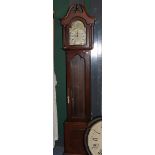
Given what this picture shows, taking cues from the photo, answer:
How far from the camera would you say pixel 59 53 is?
2516 millimetres

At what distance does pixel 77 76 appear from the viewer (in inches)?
87.5

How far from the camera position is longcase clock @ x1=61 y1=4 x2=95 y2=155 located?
7.16ft

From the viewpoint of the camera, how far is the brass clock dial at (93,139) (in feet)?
6.81

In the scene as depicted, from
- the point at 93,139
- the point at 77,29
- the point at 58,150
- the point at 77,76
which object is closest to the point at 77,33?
the point at 77,29

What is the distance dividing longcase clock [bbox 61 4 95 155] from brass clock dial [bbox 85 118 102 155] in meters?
0.11

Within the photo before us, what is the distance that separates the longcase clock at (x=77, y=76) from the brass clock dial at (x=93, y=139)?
106 mm

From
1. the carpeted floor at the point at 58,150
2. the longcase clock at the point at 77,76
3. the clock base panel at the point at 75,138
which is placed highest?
the longcase clock at the point at 77,76

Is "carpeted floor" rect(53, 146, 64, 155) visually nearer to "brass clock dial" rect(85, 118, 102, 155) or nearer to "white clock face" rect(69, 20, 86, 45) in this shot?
"brass clock dial" rect(85, 118, 102, 155)

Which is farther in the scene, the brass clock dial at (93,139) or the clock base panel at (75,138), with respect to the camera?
the clock base panel at (75,138)
